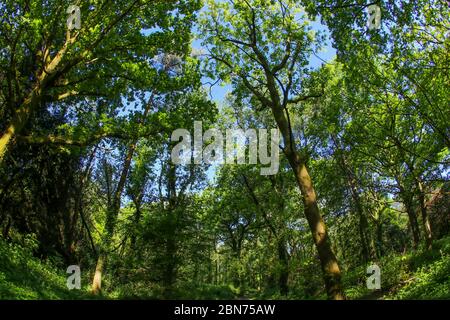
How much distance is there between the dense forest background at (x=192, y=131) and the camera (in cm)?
1205

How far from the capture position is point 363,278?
734 inches

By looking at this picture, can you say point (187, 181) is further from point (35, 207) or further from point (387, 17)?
point (387, 17)


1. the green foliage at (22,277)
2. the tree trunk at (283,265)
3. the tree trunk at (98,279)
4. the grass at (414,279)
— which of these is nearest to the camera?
the green foliage at (22,277)

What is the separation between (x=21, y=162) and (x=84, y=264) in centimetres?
988

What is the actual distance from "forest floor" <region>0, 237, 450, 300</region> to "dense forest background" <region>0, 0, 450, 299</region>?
0.10m

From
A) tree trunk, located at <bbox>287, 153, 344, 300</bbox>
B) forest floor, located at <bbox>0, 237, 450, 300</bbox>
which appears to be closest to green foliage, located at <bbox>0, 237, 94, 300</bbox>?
forest floor, located at <bbox>0, 237, 450, 300</bbox>

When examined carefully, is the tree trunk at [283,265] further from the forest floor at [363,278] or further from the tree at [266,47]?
the tree at [266,47]

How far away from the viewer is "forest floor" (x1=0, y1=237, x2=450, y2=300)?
35.2ft

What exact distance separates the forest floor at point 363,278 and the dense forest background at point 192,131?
0.31 feet

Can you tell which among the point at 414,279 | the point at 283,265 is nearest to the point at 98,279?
the point at 283,265

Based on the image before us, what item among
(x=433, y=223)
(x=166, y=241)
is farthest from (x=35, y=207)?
(x=433, y=223)

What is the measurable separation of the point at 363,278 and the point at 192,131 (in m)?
10.2

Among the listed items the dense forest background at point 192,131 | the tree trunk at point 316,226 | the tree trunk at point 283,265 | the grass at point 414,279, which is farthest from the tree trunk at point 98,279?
the tree trunk at point 316,226

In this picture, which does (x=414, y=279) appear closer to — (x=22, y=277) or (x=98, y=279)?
(x=22, y=277)
